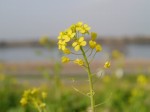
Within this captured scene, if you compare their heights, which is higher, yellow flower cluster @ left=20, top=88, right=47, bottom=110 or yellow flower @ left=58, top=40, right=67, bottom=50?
yellow flower @ left=58, top=40, right=67, bottom=50

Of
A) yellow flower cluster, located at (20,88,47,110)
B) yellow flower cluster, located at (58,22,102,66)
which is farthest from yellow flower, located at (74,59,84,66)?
yellow flower cluster, located at (20,88,47,110)

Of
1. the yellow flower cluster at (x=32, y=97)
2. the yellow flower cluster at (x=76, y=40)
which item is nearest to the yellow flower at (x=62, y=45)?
the yellow flower cluster at (x=76, y=40)

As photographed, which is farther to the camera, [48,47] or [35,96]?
[48,47]

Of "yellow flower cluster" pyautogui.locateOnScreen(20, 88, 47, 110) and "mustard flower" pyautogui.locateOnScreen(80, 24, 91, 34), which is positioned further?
"yellow flower cluster" pyautogui.locateOnScreen(20, 88, 47, 110)

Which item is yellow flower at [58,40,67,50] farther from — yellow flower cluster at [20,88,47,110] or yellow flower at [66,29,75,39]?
yellow flower cluster at [20,88,47,110]

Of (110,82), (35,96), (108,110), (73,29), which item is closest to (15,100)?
(110,82)

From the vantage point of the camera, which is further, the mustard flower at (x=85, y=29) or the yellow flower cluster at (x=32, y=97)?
the yellow flower cluster at (x=32, y=97)

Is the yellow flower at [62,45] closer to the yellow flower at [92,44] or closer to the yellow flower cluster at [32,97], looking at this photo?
the yellow flower at [92,44]

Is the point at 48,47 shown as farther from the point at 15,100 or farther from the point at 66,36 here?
the point at 15,100

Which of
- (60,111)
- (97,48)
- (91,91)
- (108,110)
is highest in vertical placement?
(97,48)
